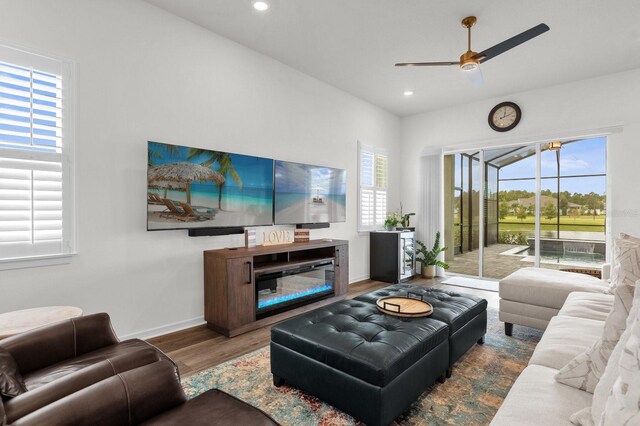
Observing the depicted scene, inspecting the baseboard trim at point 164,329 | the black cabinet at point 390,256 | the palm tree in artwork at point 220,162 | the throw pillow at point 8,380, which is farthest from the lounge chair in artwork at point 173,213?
the black cabinet at point 390,256

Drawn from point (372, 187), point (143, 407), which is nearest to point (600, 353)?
point (143, 407)

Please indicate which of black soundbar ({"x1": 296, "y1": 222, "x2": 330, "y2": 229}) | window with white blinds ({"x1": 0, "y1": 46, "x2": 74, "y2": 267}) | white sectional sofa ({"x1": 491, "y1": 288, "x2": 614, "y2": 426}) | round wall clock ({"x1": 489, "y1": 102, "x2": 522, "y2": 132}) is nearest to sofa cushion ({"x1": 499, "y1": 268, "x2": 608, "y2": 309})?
white sectional sofa ({"x1": 491, "y1": 288, "x2": 614, "y2": 426})

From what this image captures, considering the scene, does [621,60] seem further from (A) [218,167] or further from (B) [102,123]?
(B) [102,123]

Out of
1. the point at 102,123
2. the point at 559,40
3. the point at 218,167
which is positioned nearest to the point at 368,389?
the point at 218,167

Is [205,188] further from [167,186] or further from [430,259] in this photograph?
[430,259]

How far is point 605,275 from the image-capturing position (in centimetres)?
324

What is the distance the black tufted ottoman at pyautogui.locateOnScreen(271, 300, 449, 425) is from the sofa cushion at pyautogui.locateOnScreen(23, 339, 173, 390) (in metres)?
0.77

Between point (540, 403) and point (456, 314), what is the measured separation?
3.92ft

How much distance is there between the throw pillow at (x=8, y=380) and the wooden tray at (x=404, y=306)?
1930 mm

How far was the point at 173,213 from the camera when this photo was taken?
3.02m

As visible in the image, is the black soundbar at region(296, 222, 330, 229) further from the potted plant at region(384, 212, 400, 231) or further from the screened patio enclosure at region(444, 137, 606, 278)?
the screened patio enclosure at region(444, 137, 606, 278)

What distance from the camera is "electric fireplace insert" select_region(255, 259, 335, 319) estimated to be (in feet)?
11.0

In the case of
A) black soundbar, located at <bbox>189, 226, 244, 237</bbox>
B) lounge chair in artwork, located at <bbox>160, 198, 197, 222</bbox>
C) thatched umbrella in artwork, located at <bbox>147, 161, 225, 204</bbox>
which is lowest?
black soundbar, located at <bbox>189, 226, 244, 237</bbox>

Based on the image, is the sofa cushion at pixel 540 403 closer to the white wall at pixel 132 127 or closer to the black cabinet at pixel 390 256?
the white wall at pixel 132 127
